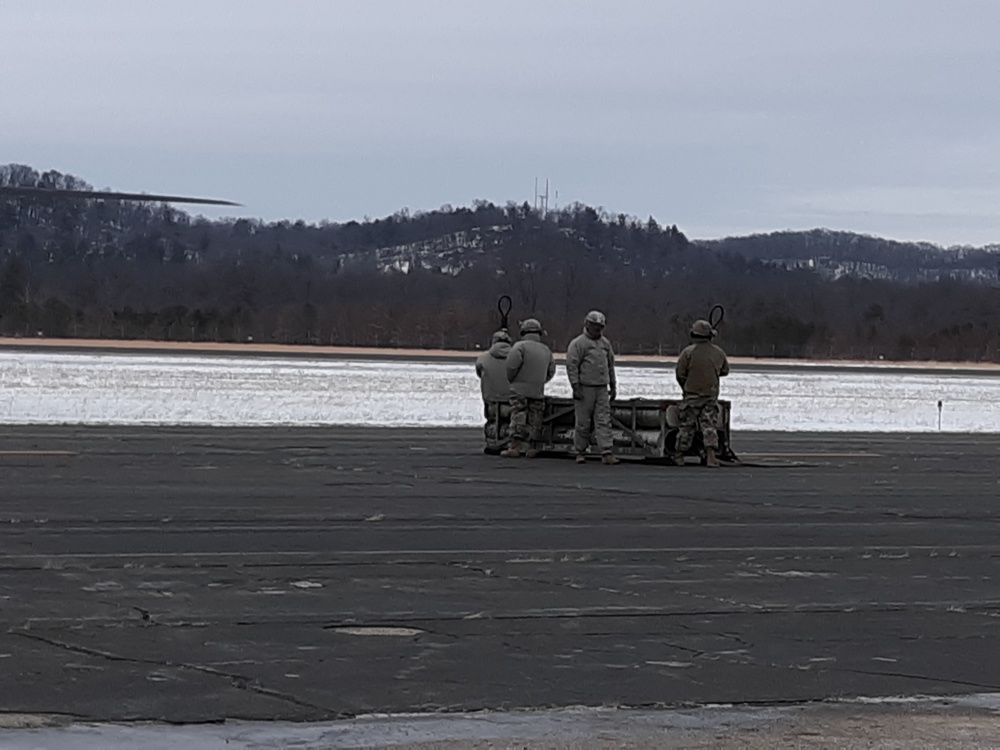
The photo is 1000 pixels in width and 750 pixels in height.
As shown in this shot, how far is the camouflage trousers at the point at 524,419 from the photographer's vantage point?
21.3m

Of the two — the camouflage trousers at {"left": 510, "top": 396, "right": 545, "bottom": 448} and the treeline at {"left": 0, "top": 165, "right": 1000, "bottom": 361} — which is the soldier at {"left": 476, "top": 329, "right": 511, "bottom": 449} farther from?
the treeline at {"left": 0, "top": 165, "right": 1000, "bottom": 361}

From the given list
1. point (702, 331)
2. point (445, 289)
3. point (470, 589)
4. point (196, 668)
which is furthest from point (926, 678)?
point (445, 289)

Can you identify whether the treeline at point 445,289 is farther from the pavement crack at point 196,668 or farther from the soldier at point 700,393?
the pavement crack at point 196,668

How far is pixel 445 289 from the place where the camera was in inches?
5094

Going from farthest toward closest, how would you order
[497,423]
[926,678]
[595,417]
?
1. [497,423]
2. [595,417]
3. [926,678]

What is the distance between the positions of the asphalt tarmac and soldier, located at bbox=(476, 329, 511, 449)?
2424 mm

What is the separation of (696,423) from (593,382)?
5.13 feet

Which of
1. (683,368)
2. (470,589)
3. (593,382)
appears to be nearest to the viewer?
(470,589)

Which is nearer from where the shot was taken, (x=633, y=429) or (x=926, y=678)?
(x=926, y=678)

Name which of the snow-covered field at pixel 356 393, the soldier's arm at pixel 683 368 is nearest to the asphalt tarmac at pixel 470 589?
the soldier's arm at pixel 683 368

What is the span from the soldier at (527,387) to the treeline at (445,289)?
62.9 metres

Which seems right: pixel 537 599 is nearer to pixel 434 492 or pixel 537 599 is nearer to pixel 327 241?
pixel 434 492

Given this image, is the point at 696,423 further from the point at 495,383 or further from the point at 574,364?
the point at 495,383

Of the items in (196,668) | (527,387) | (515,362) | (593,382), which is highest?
(515,362)
